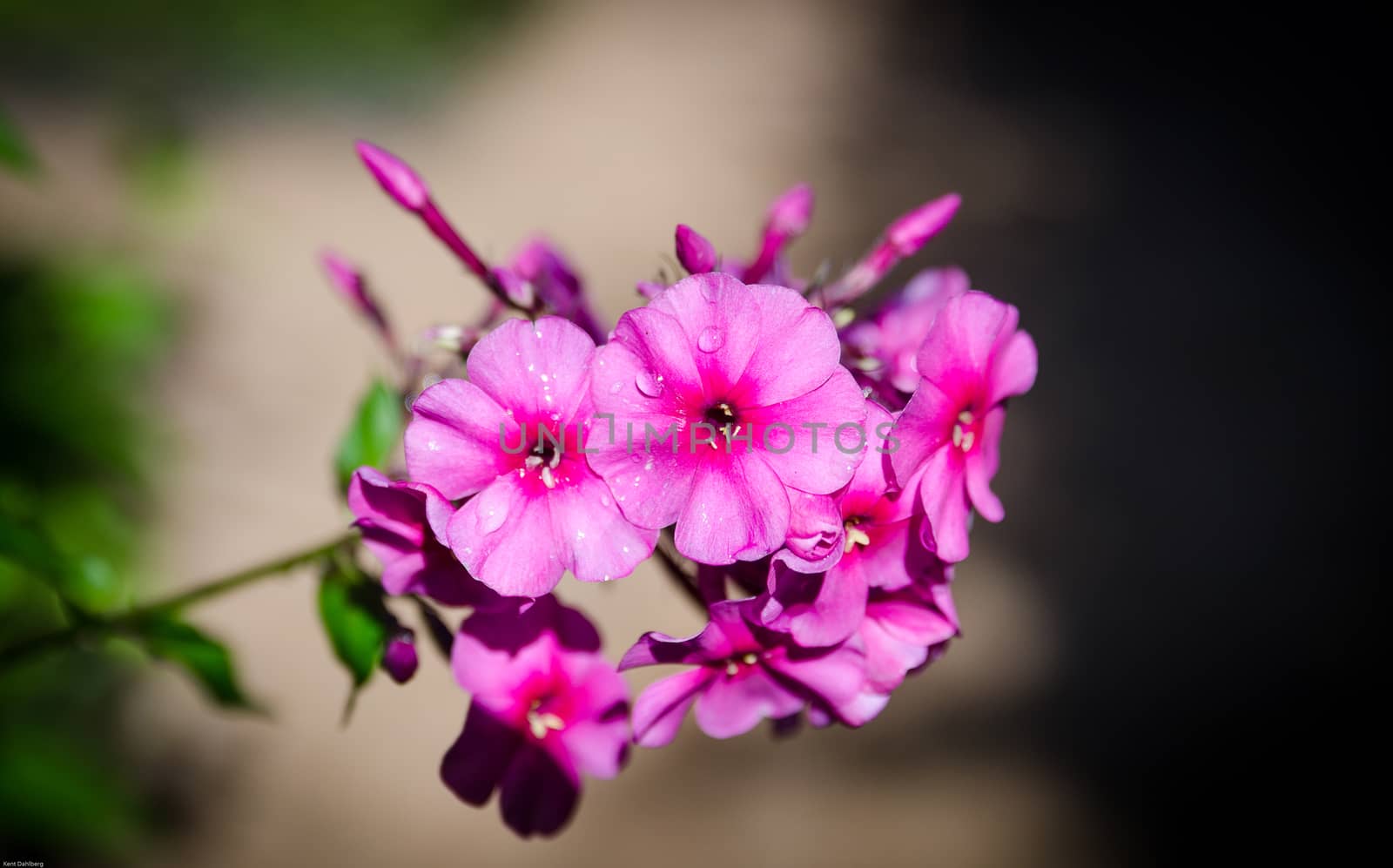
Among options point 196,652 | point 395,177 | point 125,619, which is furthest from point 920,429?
point 125,619

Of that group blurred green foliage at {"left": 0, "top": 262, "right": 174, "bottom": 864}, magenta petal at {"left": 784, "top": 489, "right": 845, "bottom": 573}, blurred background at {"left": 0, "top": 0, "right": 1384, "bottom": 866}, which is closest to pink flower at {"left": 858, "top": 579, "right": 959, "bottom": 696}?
magenta petal at {"left": 784, "top": 489, "right": 845, "bottom": 573}

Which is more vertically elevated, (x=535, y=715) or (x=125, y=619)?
(x=125, y=619)

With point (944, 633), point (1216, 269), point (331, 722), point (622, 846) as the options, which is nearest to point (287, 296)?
point (331, 722)

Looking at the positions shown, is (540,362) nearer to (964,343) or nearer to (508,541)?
(508,541)

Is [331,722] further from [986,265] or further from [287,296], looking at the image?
[986,265]

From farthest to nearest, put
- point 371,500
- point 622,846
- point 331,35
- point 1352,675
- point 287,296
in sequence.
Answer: point 331,35 → point 287,296 → point 1352,675 → point 622,846 → point 371,500

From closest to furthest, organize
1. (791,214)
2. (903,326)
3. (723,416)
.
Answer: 1. (723,416)
2. (791,214)
3. (903,326)

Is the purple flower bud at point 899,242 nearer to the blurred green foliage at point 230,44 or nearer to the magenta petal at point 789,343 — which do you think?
the magenta petal at point 789,343
